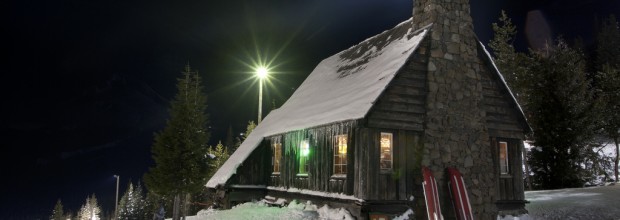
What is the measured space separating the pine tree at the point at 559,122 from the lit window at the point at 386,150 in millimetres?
15363

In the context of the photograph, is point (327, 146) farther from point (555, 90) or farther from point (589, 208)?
point (555, 90)

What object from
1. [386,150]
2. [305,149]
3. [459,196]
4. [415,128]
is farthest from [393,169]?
[305,149]

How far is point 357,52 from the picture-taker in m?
22.4

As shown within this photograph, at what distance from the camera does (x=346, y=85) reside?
1888 cm

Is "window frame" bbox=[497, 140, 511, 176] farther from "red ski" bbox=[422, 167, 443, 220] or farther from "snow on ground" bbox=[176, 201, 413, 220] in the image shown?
"snow on ground" bbox=[176, 201, 413, 220]

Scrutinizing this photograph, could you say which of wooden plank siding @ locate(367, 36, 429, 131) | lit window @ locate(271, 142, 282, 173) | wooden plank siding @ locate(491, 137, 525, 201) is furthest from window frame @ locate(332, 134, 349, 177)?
wooden plank siding @ locate(491, 137, 525, 201)

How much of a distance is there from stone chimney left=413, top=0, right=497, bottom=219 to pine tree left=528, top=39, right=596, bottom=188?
478 inches

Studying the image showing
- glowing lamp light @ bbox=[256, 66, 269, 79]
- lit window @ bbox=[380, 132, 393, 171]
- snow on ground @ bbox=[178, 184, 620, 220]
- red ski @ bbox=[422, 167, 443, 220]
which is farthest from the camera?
glowing lamp light @ bbox=[256, 66, 269, 79]

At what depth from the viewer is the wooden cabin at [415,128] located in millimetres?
15359

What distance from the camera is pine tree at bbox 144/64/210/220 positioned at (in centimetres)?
2384

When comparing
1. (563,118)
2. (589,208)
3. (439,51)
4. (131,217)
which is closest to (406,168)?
(439,51)

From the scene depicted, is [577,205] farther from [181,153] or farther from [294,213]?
[181,153]

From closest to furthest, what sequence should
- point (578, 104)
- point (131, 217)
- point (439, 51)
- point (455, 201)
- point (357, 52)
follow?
point (455, 201) < point (439, 51) < point (357, 52) < point (578, 104) < point (131, 217)

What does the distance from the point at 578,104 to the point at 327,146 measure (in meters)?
17.5
